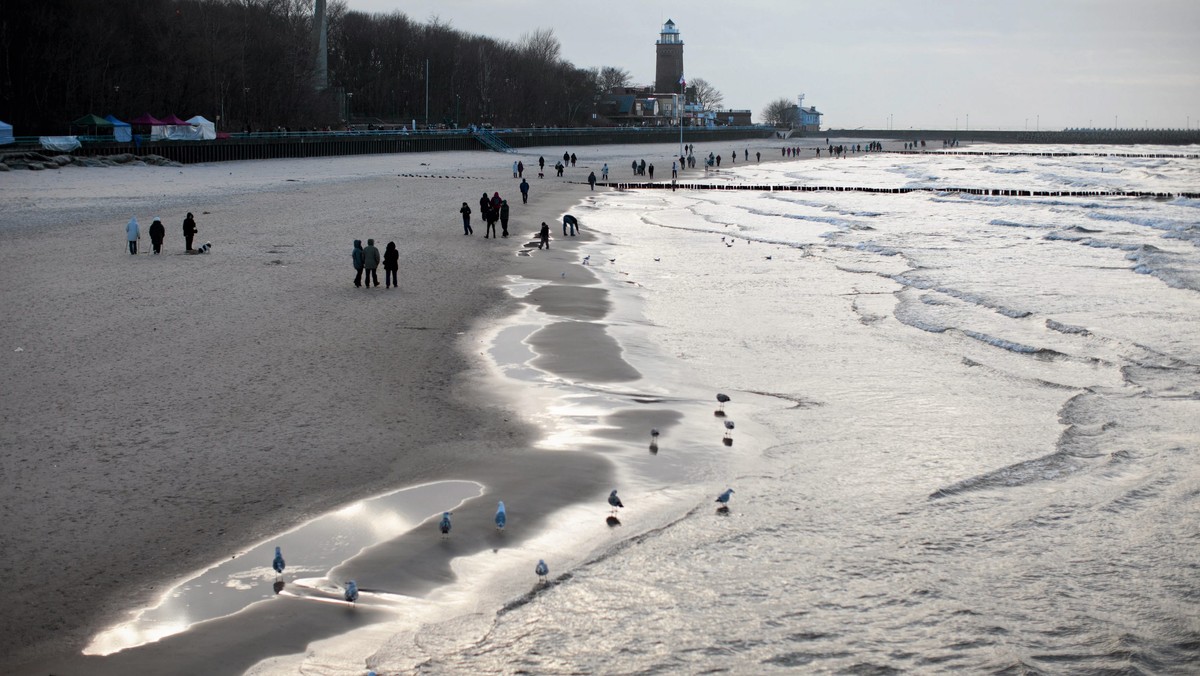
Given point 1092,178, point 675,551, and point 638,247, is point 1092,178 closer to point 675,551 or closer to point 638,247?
point 638,247

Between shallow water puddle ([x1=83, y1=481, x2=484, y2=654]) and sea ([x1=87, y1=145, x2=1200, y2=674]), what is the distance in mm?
89

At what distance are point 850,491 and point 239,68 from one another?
76.3m

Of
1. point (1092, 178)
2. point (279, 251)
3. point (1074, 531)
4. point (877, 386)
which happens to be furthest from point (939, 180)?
point (1074, 531)

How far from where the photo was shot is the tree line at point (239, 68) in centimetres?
6481

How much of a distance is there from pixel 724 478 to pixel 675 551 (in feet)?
6.19

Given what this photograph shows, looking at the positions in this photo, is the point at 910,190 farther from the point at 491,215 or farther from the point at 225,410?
the point at 225,410

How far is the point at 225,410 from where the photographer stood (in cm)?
1198

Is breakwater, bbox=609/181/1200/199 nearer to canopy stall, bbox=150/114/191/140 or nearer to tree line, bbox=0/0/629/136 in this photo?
canopy stall, bbox=150/114/191/140

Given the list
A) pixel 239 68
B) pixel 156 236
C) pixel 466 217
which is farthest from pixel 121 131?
pixel 156 236

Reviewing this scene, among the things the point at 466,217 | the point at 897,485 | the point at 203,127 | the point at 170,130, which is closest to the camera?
the point at 897,485

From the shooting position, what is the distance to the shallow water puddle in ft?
23.7

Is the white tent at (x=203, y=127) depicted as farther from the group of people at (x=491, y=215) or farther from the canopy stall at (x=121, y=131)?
the group of people at (x=491, y=215)

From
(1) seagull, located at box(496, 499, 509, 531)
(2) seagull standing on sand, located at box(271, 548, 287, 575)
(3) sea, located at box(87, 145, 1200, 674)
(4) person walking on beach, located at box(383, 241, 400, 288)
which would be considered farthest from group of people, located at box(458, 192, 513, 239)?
(2) seagull standing on sand, located at box(271, 548, 287, 575)

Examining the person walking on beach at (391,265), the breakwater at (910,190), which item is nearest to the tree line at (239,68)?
the breakwater at (910,190)
